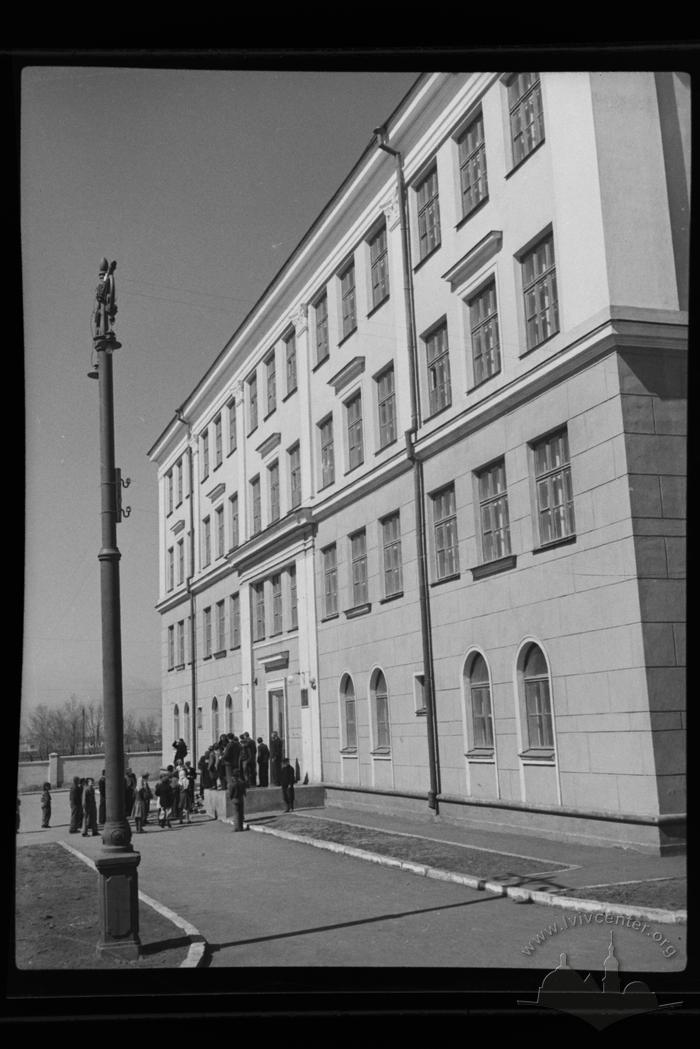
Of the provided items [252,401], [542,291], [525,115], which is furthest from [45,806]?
[525,115]

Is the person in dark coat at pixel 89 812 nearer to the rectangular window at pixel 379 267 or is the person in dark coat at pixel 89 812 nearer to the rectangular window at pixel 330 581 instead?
the rectangular window at pixel 330 581

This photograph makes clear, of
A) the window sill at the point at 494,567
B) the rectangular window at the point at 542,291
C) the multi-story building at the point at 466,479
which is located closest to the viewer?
the multi-story building at the point at 466,479

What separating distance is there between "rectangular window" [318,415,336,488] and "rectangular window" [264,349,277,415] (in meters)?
0.36

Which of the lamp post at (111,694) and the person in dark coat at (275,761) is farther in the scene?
the person in dark coat at (275,761)

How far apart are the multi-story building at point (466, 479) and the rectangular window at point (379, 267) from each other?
0.01 metres

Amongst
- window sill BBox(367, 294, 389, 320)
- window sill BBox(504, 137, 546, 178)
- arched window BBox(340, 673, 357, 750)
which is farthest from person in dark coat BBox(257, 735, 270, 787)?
window sill BBox(504, 137, 546, 178)

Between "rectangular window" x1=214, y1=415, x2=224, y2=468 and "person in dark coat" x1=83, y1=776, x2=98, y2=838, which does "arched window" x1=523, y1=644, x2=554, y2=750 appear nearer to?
"rectangular window" x1=214, y1=415, x2=224, y2=468

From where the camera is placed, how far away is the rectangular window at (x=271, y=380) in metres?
6.28

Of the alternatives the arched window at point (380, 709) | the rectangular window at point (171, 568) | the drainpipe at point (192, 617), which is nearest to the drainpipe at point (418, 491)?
the arched window at point (380, 709)

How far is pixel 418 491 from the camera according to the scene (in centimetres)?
591

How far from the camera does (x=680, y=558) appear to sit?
562 cm

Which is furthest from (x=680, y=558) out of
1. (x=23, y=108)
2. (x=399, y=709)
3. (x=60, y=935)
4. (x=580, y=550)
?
(x=23, y=108)

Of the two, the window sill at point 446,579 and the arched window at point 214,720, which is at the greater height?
the window sill at point 446,579
